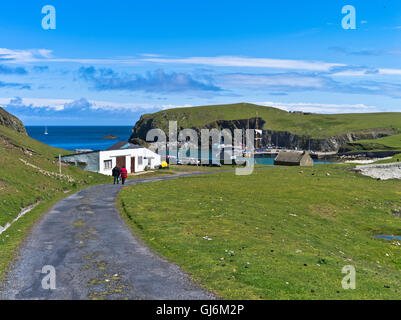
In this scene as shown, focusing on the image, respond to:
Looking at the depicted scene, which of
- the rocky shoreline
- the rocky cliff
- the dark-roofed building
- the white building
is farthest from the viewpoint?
the dark-roofed building

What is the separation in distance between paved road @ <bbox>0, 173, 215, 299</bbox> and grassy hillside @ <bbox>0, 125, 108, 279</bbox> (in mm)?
1073

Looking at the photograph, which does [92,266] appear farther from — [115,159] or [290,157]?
[290,157]

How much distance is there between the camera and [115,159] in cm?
6850

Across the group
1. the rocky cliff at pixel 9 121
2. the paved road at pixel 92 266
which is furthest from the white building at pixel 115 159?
the paved road at pixel 92 266

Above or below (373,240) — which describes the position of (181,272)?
above

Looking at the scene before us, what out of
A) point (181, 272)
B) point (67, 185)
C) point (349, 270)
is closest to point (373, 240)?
point (349, 270)

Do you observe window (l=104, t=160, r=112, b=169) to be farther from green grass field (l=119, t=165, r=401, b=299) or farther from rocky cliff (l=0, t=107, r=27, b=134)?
rocky cliff (l=0, t=107, r=27, b=134)

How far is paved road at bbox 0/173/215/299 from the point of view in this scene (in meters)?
14.0

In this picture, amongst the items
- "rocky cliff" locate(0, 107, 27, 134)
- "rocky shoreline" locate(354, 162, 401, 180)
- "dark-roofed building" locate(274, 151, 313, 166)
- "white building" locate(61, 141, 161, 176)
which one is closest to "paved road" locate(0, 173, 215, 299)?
"white building" locate(61, 141, 161, 176)

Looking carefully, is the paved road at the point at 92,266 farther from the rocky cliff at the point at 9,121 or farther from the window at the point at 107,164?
the rocky cliff at the point at 9,121

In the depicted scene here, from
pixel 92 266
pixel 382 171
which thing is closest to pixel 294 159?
pixel 382 171

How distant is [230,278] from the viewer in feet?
50.8
